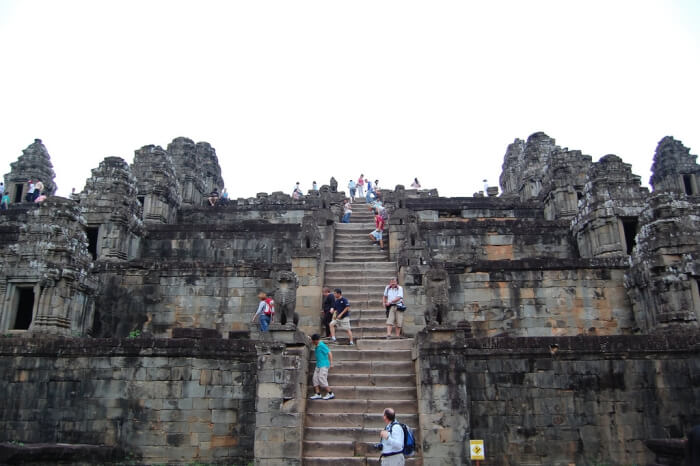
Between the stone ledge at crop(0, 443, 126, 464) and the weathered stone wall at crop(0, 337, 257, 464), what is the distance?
0.61 meters

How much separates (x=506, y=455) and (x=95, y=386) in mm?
8495

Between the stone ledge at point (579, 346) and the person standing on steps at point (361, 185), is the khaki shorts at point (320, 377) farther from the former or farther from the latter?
the person standing on steps at point (361, 185)

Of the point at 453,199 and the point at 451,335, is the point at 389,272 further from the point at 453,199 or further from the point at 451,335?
the point at 453,199

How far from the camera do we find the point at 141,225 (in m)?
20.8

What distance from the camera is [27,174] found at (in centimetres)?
3353

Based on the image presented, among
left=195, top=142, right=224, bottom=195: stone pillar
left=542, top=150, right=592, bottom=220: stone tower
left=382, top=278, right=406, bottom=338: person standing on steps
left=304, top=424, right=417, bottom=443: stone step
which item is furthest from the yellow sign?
left=195, top=142, right=224, bottom=195: stone pillar

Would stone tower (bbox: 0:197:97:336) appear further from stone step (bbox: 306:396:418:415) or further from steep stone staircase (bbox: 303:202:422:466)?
stone step (bbox: 306:396:418:415)

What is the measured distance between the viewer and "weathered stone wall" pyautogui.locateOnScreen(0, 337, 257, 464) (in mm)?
11727

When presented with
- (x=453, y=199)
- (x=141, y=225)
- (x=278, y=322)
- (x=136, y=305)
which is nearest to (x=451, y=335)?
(x=278, y=322)

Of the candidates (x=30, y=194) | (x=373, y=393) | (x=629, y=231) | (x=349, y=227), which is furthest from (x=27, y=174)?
(x=629, y=231)

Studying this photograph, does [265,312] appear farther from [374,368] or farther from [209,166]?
[209,166]

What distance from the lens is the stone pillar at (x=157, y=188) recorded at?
25359 millimetres

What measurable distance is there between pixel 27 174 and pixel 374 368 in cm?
2950

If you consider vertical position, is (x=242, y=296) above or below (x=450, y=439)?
above
